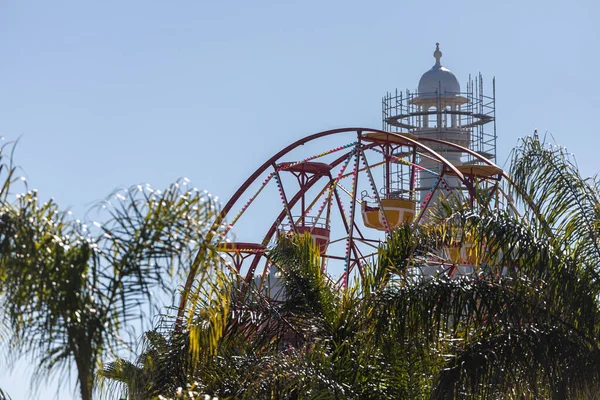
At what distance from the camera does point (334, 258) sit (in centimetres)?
2853

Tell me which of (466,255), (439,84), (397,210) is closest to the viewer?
(466,255)

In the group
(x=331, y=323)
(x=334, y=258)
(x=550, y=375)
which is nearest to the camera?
(x=550, y=375)

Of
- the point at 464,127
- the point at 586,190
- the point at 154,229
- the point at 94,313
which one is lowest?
the point at 94,313

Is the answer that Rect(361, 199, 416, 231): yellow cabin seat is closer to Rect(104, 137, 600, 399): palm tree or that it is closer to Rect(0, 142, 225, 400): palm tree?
Rect(104, 137, 600, 399): palm tree

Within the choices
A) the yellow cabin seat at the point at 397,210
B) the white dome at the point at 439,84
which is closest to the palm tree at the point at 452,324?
the yellow cabin seat at the point at 397,210

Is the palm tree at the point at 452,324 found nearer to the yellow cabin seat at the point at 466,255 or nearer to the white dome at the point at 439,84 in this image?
the yellow cabin seat at the point at 466,255

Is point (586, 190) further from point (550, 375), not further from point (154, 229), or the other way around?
point (154, 229)

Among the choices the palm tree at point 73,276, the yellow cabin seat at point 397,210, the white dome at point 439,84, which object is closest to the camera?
the palm tree at point 73,276

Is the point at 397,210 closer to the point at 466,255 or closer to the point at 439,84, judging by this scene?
the point at 466,255

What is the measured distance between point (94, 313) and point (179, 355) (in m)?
6.44

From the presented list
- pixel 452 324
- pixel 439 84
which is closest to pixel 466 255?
pixel 452 324

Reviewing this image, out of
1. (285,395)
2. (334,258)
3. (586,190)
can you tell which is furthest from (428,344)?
(334,258)

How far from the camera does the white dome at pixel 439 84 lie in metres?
63.1

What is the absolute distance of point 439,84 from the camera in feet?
207
